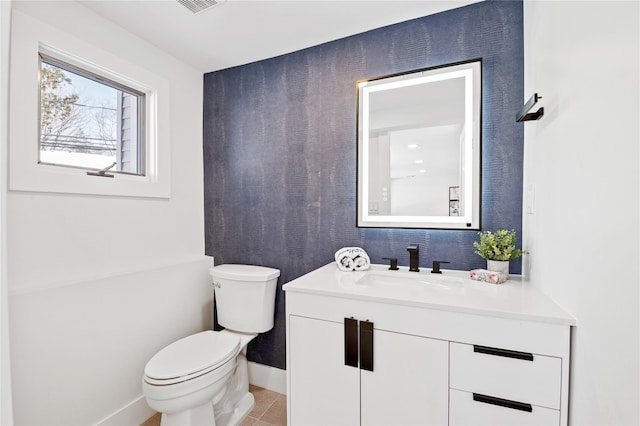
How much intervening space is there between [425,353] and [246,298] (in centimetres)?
115

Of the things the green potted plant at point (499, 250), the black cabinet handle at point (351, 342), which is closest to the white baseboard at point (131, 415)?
the black cabinet handle at point (351, 342)

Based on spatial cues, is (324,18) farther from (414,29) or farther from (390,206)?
(390,206)

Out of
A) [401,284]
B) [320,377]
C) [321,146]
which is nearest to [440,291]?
[401,284]

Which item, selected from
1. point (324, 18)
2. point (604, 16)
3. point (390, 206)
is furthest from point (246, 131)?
point (604, 16)

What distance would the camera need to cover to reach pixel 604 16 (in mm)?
771

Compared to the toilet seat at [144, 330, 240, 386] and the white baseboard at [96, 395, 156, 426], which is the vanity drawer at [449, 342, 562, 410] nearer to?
the toilet seat at [144, 330, 240, 386]

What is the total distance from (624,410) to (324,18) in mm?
1944

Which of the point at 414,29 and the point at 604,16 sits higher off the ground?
the point at 414,29

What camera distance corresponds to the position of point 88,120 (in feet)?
5.57

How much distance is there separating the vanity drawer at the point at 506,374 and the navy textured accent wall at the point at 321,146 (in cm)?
62

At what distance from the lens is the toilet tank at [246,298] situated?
191cm

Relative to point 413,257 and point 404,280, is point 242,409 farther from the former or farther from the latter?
point 413,257

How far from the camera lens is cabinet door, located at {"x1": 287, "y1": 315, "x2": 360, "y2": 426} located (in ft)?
4.31

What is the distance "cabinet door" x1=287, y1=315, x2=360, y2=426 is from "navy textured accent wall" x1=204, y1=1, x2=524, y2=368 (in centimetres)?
62
